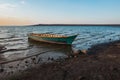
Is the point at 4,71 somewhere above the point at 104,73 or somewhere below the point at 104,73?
below

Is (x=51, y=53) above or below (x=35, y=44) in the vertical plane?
above

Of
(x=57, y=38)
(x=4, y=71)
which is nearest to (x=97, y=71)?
(x=4, y=71)

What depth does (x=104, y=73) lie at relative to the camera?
8.33 meters

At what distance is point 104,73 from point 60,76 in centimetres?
239

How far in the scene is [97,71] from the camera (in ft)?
28.6

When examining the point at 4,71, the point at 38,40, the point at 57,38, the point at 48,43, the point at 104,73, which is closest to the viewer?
the point at 104,73

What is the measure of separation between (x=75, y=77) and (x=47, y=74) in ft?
5.34

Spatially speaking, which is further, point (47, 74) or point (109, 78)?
point (47, 74)

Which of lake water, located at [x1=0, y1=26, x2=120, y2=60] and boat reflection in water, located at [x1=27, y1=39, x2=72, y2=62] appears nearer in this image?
boat reflection in water, located at [x1=27, y1=39, x2=72, y2=62]

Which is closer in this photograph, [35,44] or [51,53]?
[51,53]

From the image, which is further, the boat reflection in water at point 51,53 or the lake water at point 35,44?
the lake water at point 35,44

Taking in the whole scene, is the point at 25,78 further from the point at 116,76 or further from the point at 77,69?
the point at 116,76

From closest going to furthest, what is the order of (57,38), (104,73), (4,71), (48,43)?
(104,73), (4,71), (57,38), (48,43)

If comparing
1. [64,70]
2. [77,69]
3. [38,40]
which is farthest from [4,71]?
[38,40]
